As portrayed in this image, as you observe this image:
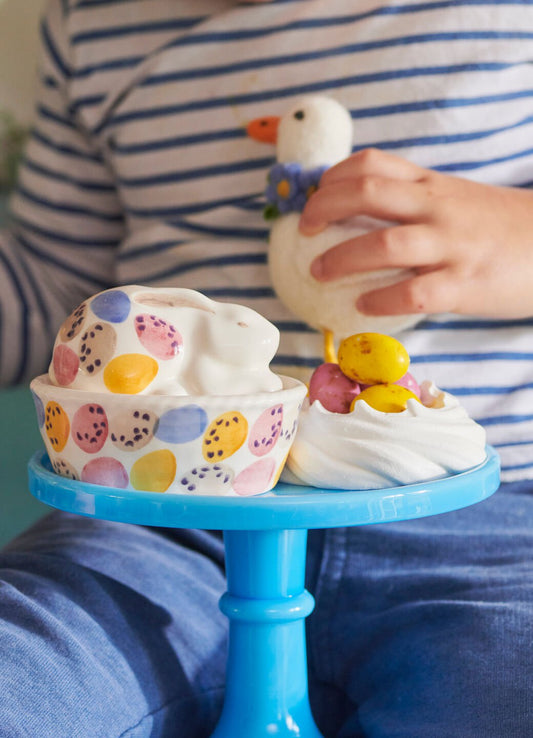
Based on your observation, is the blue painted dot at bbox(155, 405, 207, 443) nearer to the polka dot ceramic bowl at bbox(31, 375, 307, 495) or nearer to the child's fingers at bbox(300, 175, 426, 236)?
the polka dot ceramic bowl at bbox(31, 375, 307, 495)

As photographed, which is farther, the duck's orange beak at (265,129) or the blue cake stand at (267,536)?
the duck's orange beak at (265,129)

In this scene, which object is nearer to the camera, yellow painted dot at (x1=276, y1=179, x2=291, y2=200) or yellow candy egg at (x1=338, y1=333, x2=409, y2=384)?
yellow candy egg at (x1=338, y1=333, x2=409, y2=384)

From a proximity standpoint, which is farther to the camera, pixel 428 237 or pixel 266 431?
pixel 428 237

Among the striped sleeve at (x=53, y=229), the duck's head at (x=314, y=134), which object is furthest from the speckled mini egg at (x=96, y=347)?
the striped sleeve at (x=53, y=229)

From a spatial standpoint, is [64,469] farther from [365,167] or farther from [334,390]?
[365,167]

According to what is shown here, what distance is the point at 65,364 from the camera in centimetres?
38

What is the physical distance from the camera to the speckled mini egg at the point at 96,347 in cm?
37

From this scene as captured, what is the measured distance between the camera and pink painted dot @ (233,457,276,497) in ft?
1.23

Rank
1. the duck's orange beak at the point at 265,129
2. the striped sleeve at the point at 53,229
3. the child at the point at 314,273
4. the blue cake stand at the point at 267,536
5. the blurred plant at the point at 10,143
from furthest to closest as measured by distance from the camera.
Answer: the blurred plant at the point at 10,143 < the striped sleeve at the point at 53,229 < the duck's orange beak at the point at 265,129 < the child at the point at 314,273 < the blue cake stand at the point at 267,536

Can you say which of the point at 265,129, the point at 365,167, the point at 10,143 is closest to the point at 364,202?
the point at 365,167

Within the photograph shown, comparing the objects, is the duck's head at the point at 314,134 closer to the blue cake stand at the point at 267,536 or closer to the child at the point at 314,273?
the child at the point at 314,273

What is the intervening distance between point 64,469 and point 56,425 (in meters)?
0.02

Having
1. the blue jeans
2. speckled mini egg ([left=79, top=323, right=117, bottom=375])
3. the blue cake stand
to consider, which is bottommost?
the blue jeans

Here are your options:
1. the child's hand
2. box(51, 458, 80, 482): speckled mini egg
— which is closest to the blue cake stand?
box(51, 458, 80, 482): speckled mini egg
